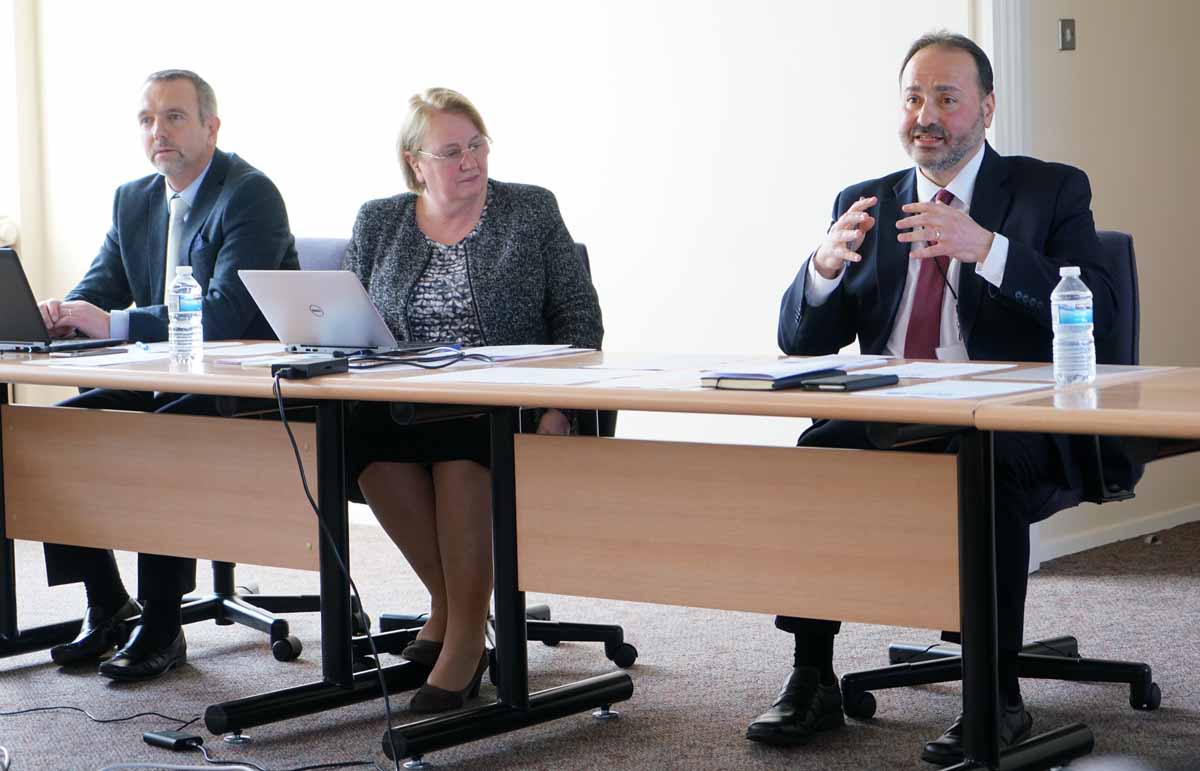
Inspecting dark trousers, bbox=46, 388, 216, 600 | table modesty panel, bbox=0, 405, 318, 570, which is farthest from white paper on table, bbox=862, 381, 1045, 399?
dark trousers, bbox=46, 388, 216, 600

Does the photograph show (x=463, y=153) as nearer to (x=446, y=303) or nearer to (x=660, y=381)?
(x=446, y=303)

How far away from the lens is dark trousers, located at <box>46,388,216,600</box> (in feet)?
9.65

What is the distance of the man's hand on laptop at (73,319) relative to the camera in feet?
10.2

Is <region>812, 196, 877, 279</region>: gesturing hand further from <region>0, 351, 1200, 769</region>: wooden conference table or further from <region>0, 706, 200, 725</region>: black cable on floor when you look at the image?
<region>0, 706, 200, 725</region>: black cable on floor

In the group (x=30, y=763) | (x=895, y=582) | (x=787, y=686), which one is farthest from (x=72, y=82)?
(x=895, y=582)

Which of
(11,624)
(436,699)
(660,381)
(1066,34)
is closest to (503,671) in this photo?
(436,699)

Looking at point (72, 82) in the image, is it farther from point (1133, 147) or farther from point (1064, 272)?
point (1064, 272)

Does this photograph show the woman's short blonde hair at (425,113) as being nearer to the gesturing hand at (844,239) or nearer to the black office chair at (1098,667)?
the gesturing hand at (844,239)

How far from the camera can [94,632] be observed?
3.09m

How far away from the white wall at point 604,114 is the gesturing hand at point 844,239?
1.36 meters

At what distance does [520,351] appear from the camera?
104 inches

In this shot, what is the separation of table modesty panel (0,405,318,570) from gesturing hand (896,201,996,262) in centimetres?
101

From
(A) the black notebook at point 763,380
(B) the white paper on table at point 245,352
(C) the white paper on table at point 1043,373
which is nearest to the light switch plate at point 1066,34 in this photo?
(C) the white paper on table at point 1043,373

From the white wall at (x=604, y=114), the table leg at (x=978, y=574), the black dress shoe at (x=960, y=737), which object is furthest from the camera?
the white wall at (x=604, y=114)
